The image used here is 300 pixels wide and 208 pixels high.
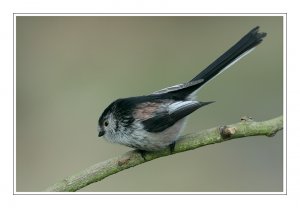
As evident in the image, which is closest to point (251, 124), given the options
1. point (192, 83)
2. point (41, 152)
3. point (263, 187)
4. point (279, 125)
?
point (279, 125)

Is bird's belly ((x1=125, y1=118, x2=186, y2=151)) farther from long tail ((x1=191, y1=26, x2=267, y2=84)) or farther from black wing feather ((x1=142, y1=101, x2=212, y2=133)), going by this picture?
long tail ((x1=191, y1=26, x2=267, y2=84))

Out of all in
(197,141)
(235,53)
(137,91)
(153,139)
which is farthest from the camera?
(137,91)

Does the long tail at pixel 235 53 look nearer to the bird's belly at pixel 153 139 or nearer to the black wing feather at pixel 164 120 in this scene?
the black wing feather at pixel 164 120

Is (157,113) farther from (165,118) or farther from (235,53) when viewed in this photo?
(235,53)

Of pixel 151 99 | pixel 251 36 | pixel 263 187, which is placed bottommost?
pixel 263 187

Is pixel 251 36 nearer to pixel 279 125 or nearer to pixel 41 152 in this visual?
pixel 279 125

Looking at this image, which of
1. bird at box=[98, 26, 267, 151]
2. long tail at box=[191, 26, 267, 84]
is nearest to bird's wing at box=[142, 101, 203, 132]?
bird at box=[98, 26, 267, 151]

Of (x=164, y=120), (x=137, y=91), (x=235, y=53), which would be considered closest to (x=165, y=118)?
(x=164, y=120)
